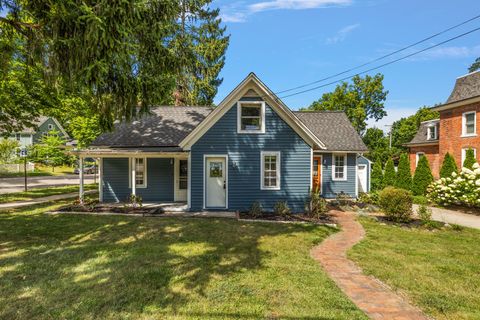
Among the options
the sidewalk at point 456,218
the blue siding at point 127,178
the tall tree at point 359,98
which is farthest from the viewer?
the tall tree at point 359,98

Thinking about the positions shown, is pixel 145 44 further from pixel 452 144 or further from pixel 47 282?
Answer: pixel 452 144

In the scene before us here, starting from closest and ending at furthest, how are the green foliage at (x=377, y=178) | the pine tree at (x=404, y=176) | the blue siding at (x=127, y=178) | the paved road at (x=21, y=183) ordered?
1. the blue siding at (x=127, y=178)
2. the pine tree at (x=404, y=176)
3. the paved road at (x=21, y=183)
4. the green foliage at (x=377, y=178)

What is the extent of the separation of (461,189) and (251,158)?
10.8m

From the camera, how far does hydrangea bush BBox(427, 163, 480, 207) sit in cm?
1213

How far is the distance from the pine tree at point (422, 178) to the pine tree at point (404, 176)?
0.49m

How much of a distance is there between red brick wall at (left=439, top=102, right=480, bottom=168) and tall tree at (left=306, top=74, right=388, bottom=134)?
21431mm

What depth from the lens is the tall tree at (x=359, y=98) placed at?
127 feet

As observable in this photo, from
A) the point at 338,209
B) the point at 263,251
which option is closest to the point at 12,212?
the point at 263,251

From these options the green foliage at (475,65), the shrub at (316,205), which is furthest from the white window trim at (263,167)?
the green foliage at (475,65)

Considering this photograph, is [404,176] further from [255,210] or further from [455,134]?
[255,210]

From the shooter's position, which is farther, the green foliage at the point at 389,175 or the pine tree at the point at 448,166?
the green foliage at the point at 389,175

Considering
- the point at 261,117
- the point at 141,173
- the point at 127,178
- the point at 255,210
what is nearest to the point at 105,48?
the point at 261,117

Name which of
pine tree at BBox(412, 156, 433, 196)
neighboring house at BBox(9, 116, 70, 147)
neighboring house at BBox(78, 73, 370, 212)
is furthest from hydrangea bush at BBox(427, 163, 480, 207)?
neighboring house at BBox(9, 116, 70, 147)

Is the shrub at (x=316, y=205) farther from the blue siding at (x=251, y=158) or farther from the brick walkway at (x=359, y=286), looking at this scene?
the brick walkway at (x=359, y=286)
